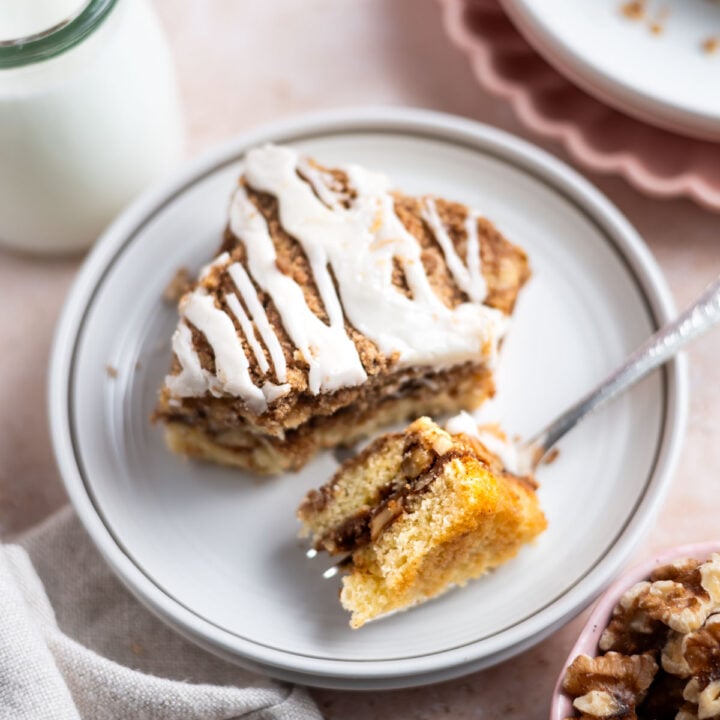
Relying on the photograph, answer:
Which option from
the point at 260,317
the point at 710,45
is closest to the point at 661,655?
the point at 260,317

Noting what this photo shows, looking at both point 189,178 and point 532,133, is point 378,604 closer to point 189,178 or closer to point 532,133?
point 189,178

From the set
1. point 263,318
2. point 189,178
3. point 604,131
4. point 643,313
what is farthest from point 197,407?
point 604,131

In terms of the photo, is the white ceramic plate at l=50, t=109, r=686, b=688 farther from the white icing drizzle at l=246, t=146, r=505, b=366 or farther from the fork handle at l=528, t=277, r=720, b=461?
the white icing drizzle at l=246, t=146, r=505, b=366

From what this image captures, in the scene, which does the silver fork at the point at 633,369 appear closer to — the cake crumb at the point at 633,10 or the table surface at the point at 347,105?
the table surface at the point at 347,105

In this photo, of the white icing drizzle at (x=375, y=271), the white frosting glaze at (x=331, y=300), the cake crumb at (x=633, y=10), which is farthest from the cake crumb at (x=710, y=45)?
the white icing drizzle at (x=375, y=271)

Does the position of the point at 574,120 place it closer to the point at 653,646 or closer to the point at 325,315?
the point at 325,315
